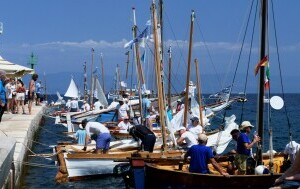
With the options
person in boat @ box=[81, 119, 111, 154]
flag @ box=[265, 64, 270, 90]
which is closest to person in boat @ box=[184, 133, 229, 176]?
flag @ box=[265, 64, 270, 90]

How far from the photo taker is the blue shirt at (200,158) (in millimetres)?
12609

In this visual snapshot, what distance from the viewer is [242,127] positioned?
1388 cm

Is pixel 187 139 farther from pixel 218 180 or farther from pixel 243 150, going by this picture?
pixel 218 180

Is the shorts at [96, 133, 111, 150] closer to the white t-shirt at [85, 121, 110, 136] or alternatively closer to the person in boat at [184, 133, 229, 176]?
the white t-shirt at [85, 121, 110, 136]

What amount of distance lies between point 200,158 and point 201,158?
0.02 meters

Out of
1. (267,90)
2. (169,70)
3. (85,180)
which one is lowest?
(85,180)

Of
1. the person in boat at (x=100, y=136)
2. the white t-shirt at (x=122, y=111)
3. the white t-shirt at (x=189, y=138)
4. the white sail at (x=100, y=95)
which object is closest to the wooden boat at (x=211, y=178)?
the white t-shirt at (x=189, y=138)

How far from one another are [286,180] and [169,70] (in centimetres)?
3380

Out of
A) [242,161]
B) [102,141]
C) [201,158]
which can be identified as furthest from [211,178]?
[102,141]

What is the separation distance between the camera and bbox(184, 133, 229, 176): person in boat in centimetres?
1261

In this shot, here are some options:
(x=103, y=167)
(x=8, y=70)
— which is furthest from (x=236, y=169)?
(x=8, y=70)

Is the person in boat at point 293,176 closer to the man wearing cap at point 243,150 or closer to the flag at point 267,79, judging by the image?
the man wearing cap at point 243,150

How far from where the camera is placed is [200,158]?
12.7m

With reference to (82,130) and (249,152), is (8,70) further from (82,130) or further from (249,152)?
(249,152)
